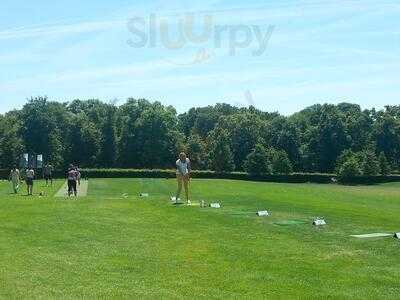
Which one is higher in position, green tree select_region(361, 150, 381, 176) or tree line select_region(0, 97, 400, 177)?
tree line select_region(0, 97, 400, 177)

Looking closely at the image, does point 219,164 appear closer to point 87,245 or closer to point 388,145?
point 388,145

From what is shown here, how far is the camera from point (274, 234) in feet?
58.0

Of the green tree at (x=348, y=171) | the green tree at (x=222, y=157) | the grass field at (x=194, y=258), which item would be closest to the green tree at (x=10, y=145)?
the green tree at (x=222, y=157)

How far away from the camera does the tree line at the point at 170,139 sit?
11675 cm

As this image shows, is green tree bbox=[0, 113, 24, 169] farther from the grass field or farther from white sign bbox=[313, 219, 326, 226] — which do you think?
white sign bbox=[313, 219, 326, 226]

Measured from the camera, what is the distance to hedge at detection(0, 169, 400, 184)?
92.8 metres

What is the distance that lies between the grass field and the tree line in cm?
9409

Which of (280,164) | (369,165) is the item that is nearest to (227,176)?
(280,164)

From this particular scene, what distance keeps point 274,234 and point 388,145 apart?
115039 millimetres

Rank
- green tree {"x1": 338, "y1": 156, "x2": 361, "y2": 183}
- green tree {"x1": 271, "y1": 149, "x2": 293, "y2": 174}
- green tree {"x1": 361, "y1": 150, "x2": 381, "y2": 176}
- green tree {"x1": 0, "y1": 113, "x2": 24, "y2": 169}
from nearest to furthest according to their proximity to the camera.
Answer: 1. green tree {"x1": 338, "y1": 156, "x2": 361, "y2": 183}
2. green tree {"x1": 271, "y1": 149, "x2": 293, "y2": 174}
3. green tree {"x1": 361, "y1": 150, "x2": 381, "y2": 176}
4. green tree {"x1": 0, "y1": 113, "x2": 24, "y2": 169}

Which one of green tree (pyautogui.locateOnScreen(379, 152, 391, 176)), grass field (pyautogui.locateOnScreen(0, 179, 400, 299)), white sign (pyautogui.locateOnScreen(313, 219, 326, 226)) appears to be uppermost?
green tree (pyautogui.locateOnScreen(379, 152, 391, 176))

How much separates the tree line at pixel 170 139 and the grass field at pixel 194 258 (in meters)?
94.1

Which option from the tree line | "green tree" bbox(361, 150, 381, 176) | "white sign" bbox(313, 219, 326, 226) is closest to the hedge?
"green tree" bbox(361, 150, 381, 176)

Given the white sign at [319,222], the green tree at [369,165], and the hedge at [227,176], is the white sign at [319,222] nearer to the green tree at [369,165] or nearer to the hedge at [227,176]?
the hedge at [227,176]
